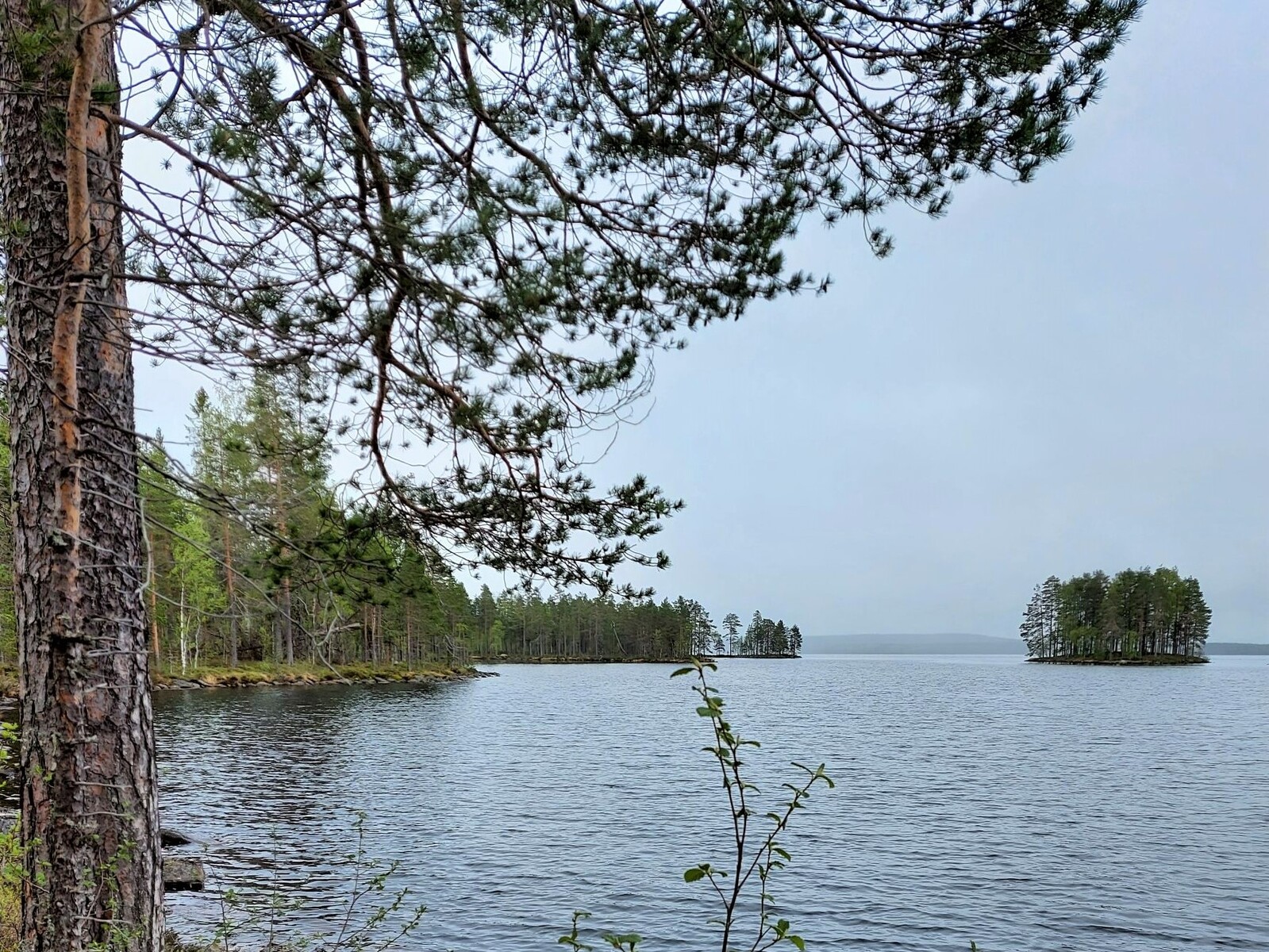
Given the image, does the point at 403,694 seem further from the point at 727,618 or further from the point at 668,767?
the point at 727,618

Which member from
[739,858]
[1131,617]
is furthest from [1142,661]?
[739,858]

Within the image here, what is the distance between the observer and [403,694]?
5119 cm

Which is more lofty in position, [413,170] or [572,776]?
[413,170]

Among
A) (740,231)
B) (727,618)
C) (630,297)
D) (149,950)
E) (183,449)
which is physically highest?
(740,231)

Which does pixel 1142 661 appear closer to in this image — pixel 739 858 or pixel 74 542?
pixel 739 858

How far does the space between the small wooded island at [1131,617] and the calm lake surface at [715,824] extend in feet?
259

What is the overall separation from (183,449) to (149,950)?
91.6 inches

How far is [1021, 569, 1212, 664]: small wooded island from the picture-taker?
10706 cm

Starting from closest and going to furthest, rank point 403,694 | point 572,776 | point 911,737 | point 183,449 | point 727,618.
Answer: point 183,449
point 572,776
point 911,737
point 403,694
point 727,618

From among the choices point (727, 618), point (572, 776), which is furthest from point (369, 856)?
point (727, 618)

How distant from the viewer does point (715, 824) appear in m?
16.8

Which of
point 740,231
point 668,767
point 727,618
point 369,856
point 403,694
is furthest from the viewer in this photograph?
point 727,618

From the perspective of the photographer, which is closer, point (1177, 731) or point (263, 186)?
point (263, 186)

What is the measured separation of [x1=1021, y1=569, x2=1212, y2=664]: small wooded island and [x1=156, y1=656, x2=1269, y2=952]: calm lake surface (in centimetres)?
7896
